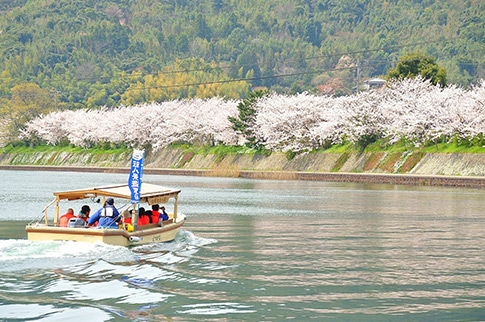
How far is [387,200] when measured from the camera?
162 feet

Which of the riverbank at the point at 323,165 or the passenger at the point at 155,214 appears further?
the riverbank at the point at 323,165

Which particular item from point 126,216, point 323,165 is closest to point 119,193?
point 126,216

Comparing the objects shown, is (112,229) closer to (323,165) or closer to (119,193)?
(119,193)

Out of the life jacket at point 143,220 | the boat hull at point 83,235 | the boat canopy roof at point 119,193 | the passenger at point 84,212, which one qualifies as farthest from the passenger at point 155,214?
the boat hull at point 83,235

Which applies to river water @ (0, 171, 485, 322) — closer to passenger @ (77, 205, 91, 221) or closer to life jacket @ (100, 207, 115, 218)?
life jacket @ (100, 207, 115, 218)

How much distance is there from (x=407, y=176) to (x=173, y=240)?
44.3 metres

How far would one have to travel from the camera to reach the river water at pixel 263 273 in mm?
16734

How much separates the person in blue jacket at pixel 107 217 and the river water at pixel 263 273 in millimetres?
1036

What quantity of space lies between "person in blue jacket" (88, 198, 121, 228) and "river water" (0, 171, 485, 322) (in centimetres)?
104

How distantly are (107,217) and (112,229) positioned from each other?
100cm

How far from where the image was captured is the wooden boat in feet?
78.1

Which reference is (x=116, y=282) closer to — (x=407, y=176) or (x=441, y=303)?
(x=441, y=303)

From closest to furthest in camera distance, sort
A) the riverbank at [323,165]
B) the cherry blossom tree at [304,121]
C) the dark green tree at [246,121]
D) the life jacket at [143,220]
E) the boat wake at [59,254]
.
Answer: the boat wake at [59,254] → the life jacket at [143,220] → the riverbank at [323,165] → the cherry blossom tree at [304,121] → the dark green tree at [246,121]

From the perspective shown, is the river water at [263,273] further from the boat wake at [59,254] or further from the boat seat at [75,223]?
the boat seat at [75,223]
